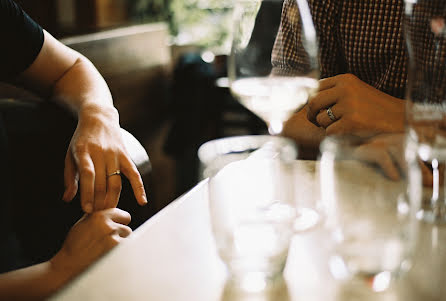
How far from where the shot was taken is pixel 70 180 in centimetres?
94

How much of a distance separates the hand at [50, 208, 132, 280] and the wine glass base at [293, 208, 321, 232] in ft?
0.97

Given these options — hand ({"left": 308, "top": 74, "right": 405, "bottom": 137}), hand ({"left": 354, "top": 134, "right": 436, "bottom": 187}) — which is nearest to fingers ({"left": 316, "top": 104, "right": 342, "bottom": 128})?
hand ({"left": 308, "top": 74, "right": 405, "bottom": 137})

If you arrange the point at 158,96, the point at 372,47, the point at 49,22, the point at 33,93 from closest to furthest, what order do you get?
the point at 372,47 < the point at 33,93 < the point at 158,96 < the point at 49,22

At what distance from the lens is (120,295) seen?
45 centimetres

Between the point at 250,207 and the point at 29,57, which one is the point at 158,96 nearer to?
the point at 29,57

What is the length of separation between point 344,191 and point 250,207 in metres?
0.09

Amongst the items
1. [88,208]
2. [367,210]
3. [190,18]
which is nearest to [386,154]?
[367,210]

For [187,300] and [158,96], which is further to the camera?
[158,96]

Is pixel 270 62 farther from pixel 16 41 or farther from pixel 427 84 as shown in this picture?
pixel 16 41

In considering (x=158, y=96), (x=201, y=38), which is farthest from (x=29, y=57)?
(x=201, y=38)

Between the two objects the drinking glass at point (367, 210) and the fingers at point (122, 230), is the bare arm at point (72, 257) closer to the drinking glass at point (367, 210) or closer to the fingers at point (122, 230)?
the fingers at point (122, 230)

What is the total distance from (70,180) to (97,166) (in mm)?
53

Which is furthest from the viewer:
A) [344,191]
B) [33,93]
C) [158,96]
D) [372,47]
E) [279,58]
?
[158,96]

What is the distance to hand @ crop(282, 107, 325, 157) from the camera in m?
0.99
